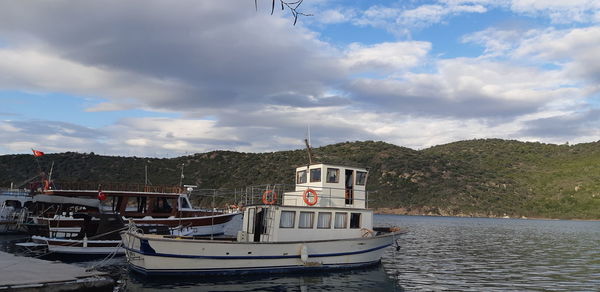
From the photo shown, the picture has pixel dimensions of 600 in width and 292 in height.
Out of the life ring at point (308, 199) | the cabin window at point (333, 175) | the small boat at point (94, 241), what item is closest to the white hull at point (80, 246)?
the small boat at point (94, 241)

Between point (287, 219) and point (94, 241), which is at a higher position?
point (287, 219)

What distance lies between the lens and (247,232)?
69.4ft

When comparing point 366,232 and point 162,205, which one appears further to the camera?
point 162,205

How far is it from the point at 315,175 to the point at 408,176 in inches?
3028

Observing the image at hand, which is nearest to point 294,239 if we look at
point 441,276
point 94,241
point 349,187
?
point 349,187

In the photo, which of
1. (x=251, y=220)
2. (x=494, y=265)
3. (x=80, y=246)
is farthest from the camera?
(x=494, y=265)

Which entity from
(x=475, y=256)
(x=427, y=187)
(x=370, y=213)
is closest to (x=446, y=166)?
(x=427, y=187)

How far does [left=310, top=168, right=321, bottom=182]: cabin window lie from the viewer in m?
21.4

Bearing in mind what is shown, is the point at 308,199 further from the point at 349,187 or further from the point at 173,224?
the point at 173,224

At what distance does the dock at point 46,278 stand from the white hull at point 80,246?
7496mm

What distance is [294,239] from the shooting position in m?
19.9

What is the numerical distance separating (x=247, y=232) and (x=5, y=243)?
720 inches

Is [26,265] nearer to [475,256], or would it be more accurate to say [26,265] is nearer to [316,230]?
[316,230]

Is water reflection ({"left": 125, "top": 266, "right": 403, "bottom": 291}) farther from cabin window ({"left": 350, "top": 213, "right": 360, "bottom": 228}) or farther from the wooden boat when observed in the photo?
the wooden boat
